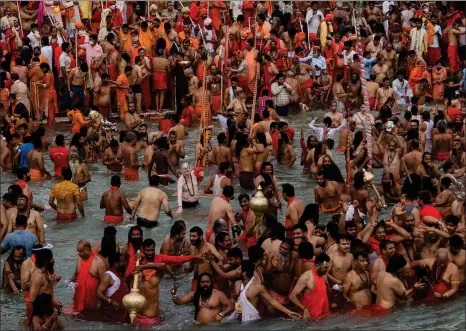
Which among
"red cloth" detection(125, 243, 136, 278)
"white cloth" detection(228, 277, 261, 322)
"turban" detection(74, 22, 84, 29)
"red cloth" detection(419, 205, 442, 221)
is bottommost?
"white cloth" detection(228, 277, 261, 322)

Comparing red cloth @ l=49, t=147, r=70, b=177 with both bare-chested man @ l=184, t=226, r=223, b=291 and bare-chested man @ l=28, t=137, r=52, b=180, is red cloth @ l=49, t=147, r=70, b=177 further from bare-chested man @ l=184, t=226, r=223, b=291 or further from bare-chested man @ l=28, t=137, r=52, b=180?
bare-chested man @ l=184, t=226, r=223, b=291

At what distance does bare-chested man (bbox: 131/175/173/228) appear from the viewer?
21.3 metres

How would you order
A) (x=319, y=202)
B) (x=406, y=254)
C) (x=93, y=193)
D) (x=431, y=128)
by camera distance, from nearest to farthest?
(x=406, y=254), (x=319, y=202), (x=93, y=193), (x=431, y=128)

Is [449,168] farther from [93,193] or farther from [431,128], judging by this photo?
[93,193]

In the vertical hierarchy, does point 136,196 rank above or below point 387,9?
below

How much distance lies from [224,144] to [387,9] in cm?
769

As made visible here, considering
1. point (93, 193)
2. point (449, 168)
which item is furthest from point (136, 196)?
point (449, 168)

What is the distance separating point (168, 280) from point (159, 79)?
803cm

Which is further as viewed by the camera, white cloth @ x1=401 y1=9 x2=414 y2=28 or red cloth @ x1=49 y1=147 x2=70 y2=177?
white cloth @ x1=401 y1=9 x2=414 y2=28

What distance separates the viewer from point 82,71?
2673cm

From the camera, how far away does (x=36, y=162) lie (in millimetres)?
23781

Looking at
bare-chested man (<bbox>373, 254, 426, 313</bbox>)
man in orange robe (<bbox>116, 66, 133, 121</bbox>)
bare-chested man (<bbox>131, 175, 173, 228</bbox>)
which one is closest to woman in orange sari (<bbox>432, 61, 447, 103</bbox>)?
man in orange robe (<bbox>116, 66, 133, 121</bbox>)

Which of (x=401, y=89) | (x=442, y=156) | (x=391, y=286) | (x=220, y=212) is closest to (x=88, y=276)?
(x=220, y=212)

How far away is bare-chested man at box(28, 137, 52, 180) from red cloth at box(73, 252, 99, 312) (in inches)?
216
